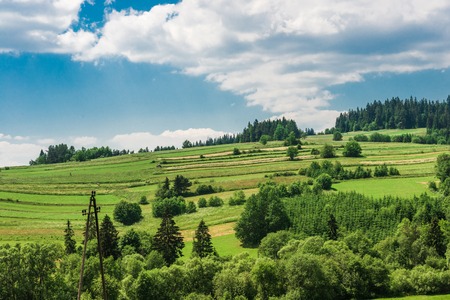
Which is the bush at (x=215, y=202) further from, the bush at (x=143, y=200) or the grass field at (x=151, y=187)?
the bush at (x=143, y=200)

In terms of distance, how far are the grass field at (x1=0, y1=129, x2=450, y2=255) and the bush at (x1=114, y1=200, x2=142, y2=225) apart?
228cm

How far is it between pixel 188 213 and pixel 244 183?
26385mm

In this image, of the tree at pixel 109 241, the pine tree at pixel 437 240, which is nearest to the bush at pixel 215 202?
the tree at pixel 109 241

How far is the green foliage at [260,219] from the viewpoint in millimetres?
111750

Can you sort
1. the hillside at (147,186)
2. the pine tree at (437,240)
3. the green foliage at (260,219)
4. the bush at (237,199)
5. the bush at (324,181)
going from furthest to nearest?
the bush at (324,181) < the bush at (237,199) < the hillside at (147,186) < the green foliage at (260,219) < the pine tree at (437,240)

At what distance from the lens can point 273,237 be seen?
10056 centimetres

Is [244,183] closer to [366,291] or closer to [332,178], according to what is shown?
[332,178]

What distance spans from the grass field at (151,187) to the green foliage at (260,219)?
4474mm

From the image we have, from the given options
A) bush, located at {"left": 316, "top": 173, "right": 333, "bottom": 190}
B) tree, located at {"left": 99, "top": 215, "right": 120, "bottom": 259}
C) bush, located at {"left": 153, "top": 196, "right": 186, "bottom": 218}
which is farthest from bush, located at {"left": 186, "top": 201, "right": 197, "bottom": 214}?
tree, located at {"left": 99, "top": 215, "right": 120, "bottom": 259}

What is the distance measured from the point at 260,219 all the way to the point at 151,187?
6051cm

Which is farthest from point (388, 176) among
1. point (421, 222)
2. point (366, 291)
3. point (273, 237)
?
point (366, 291)

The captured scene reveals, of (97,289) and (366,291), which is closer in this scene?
(97,289)

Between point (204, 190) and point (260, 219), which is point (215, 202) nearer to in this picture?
point (204, 190)

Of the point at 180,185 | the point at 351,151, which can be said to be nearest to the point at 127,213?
the point at 180,185
